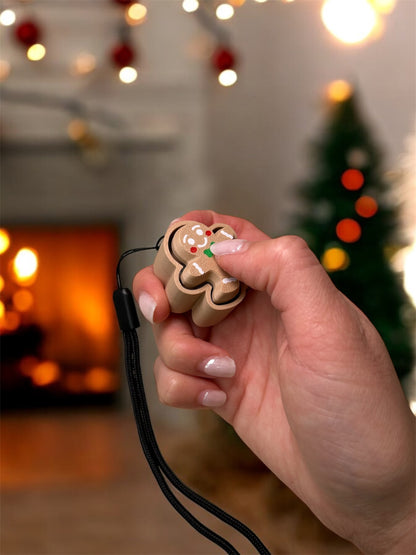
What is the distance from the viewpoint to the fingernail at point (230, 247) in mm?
813

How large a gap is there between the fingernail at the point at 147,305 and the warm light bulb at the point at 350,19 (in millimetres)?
2481

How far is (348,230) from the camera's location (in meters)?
2.48

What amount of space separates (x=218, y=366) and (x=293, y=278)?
0.54 feet

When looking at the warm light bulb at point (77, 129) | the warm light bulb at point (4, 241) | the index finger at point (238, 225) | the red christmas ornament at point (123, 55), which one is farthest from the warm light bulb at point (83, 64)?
the index finger at point (238, 225)

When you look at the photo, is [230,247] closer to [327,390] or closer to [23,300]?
[327,390]

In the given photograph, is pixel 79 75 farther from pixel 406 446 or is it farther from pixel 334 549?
pixel 406 446

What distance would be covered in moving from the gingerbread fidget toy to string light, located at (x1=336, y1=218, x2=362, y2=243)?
1687 millimetres

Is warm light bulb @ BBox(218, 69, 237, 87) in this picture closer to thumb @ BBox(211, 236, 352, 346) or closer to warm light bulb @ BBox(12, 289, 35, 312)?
thumb @ BBox(211, 236, 352, 346)

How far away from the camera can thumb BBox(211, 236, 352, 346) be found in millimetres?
785

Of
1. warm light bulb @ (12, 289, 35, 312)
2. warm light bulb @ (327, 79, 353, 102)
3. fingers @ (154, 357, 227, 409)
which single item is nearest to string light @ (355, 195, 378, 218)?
warm light bulb @ (327, 79, 353, 102)

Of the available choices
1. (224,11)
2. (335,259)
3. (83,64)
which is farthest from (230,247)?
(83,64)

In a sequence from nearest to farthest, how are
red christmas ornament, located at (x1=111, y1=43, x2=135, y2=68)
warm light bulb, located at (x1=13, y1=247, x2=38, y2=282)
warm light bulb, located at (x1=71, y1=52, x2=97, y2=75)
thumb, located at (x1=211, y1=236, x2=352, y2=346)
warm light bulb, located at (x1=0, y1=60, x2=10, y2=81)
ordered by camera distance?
thumb, located at (x1=211, y1=236, x2=352, y2=346)
red christmas ornament, located at (x1=111, y1=43, x2=135, y2=68)
warm light bulb, located at (x1=0, y1=60, x2=10, y2=81)
warm light bulb, located at (x1=71, y1=52, x2=97, y2=75)
warm light bulb, located at (x1=13, y1=247, x2=38, y2=282)

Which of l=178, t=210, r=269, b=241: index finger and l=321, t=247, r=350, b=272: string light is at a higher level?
l=178, t=210, r=269, b=241: index finger

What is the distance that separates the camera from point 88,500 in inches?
103
